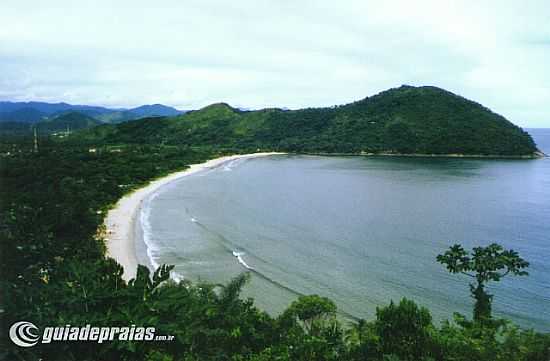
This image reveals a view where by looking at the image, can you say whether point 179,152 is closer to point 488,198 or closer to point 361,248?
point 488,198

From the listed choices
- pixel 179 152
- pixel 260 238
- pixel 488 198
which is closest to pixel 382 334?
pixel 260 238

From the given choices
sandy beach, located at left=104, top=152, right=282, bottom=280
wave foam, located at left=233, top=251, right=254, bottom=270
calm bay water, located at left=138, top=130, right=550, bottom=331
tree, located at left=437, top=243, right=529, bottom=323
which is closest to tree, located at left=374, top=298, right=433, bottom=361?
tree, located at left=437, top=243, right=529, bottom=323

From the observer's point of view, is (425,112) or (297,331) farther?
(425,112)

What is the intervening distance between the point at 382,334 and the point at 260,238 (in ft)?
93.0

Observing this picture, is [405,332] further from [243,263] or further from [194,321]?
[243,263]

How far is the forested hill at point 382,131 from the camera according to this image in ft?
467

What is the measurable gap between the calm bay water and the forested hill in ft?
188

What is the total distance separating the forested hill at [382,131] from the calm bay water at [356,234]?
57.2m

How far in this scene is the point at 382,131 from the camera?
6373 inches

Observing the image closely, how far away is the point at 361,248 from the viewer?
3931 centimetres

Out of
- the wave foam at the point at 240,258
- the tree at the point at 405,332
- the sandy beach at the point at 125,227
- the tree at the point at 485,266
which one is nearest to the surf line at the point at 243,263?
the wave foam at the point at 240,258

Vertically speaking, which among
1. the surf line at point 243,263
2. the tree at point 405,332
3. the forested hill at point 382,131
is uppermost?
the forested hill at point 382,131

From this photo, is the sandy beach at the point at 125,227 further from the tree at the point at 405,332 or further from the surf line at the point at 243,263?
the tree at the point at 405,332

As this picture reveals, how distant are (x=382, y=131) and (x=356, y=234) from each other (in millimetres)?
124276
